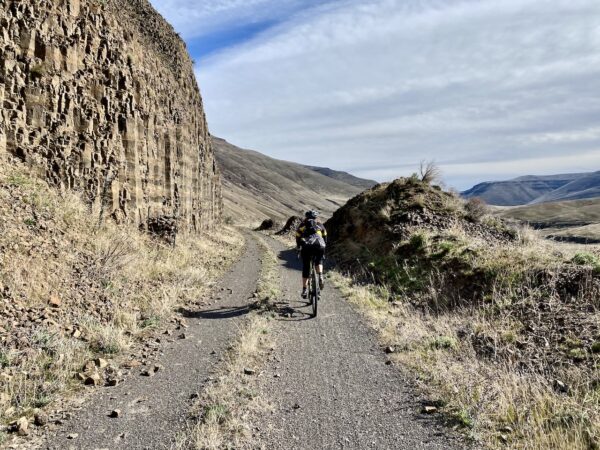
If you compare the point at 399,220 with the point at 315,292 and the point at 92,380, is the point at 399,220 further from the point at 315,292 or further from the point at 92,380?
the point at 92,380

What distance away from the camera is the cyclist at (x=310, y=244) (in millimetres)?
10305

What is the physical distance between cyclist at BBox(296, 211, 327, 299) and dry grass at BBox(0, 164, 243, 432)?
319 centimetres

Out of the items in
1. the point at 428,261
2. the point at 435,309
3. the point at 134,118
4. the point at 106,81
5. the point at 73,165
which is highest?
the point at 106,81

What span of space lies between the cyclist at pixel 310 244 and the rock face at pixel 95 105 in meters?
7.03

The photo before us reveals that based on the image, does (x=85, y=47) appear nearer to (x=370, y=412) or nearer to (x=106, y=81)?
(x=106, y=81)

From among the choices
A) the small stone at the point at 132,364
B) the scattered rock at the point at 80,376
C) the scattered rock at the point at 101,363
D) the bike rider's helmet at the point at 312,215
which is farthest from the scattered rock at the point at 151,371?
the bike rider's helmet at the point at 312,215

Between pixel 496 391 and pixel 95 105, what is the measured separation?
564 inches

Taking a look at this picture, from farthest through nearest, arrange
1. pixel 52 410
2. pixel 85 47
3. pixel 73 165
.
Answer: pixel 85 47 < pixel 73 165 < pixel 52 410

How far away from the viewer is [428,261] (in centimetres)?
1391

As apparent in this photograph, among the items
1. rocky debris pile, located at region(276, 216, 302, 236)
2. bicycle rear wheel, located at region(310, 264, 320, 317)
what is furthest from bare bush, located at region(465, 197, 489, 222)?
rocky debris pile, located at region(276, 216, 302, 236)

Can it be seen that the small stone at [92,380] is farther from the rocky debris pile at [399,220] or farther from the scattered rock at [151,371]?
the rocky debris pile at [399,220]

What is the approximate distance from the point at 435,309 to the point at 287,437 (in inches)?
293

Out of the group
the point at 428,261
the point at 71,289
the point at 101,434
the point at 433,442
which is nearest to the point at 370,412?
the point at 433,442

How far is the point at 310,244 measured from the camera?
10.3 m
